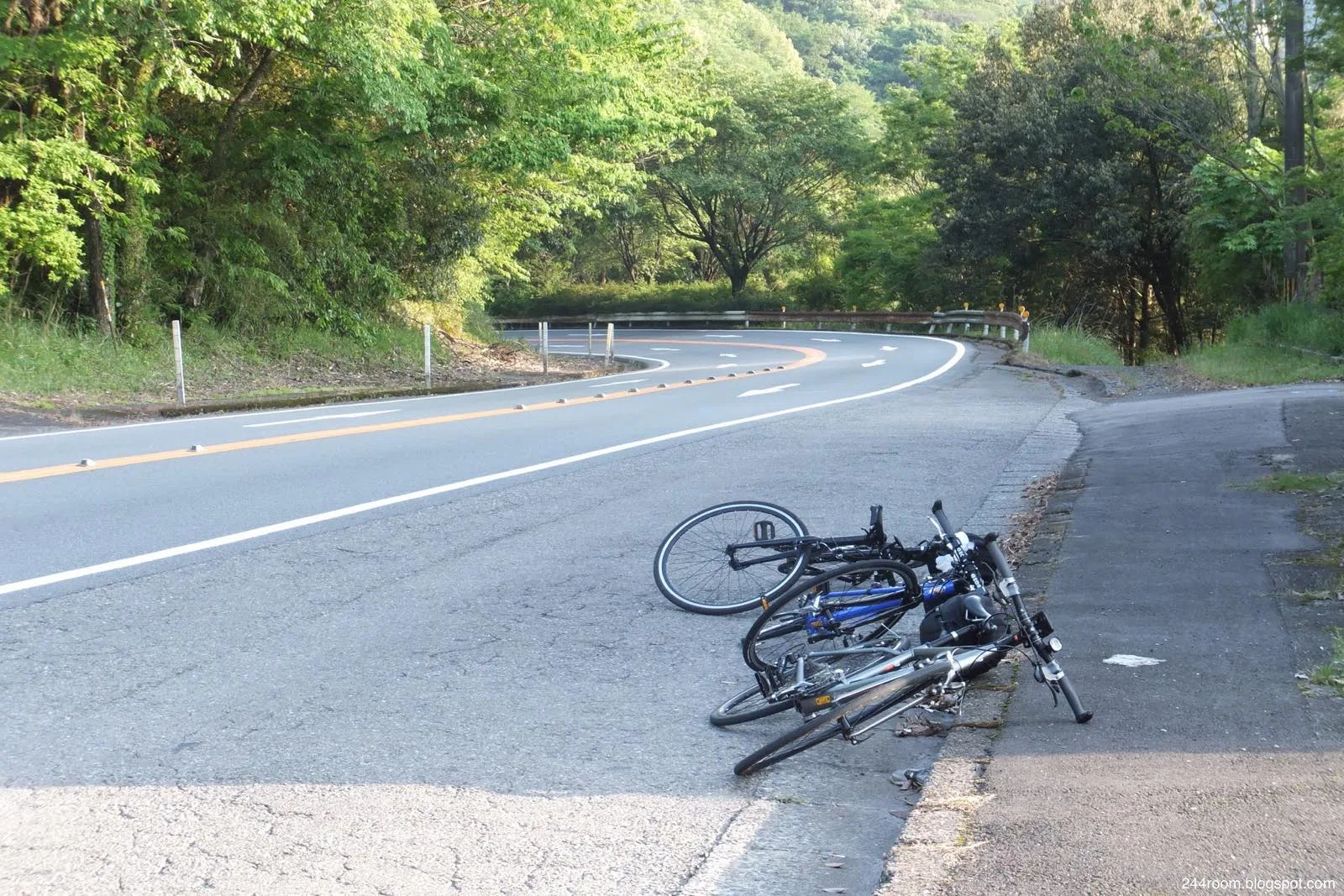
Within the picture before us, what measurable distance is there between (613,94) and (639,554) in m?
18.9

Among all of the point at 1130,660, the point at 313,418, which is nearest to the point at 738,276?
the point at 313,418

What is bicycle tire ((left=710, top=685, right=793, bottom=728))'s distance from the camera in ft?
17.4

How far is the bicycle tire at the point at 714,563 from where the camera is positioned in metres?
7.18

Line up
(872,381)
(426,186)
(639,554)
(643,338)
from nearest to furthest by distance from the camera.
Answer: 1. (639,554)
2. (872,381)
3. (426,186)
4. (643,338)

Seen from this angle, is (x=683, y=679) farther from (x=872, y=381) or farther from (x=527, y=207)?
(x=527, y=207)

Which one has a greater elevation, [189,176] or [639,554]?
[189,176]

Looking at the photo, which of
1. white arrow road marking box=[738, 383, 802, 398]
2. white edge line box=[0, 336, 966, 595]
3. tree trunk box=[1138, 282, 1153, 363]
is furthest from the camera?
tree trunk box=[1138, 282, 1153, 363]

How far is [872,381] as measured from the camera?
2383 cm

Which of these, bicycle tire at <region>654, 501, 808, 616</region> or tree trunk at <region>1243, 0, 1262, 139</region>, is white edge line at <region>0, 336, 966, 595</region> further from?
tree trunk at <region>1243, 0, 1262, 139</region>

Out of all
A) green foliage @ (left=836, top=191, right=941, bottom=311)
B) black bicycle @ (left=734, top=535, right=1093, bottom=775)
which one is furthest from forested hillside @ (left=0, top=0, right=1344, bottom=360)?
black bicycle @ (left=734, top=535, right=1093, bottom=775)

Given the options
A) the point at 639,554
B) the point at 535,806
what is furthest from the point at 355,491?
the point at 535,806

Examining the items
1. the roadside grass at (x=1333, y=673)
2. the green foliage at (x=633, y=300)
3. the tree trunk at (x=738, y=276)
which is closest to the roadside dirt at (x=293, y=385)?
the roadside grass at (x=1333, y=673)

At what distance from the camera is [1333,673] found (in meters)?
5.34

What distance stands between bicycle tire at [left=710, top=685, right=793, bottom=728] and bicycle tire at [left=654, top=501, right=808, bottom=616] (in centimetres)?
174
